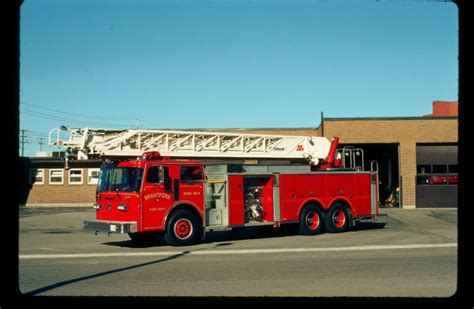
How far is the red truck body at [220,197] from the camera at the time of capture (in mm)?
14609

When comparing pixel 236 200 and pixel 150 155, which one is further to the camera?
pixel 236 200

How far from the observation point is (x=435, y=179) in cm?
3284

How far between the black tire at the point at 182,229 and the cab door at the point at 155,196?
29 cm

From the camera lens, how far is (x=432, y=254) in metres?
12.2

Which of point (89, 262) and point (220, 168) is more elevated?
point (220, 168)

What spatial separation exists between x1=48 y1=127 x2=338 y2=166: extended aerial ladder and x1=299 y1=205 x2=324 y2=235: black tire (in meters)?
2.39

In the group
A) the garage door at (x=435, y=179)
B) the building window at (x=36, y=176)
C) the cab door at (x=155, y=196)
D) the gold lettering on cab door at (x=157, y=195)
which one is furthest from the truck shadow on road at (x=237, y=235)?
the building window at (x=36, y=176)

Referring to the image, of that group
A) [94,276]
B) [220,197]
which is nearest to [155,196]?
[220,197]

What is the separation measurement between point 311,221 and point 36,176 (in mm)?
26987

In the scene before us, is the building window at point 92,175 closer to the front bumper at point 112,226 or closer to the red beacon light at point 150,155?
the front bumper at point 112,226

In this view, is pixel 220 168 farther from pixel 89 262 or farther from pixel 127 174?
pixel 89 262

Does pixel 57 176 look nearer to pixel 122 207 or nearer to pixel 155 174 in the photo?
pixel 122 207
